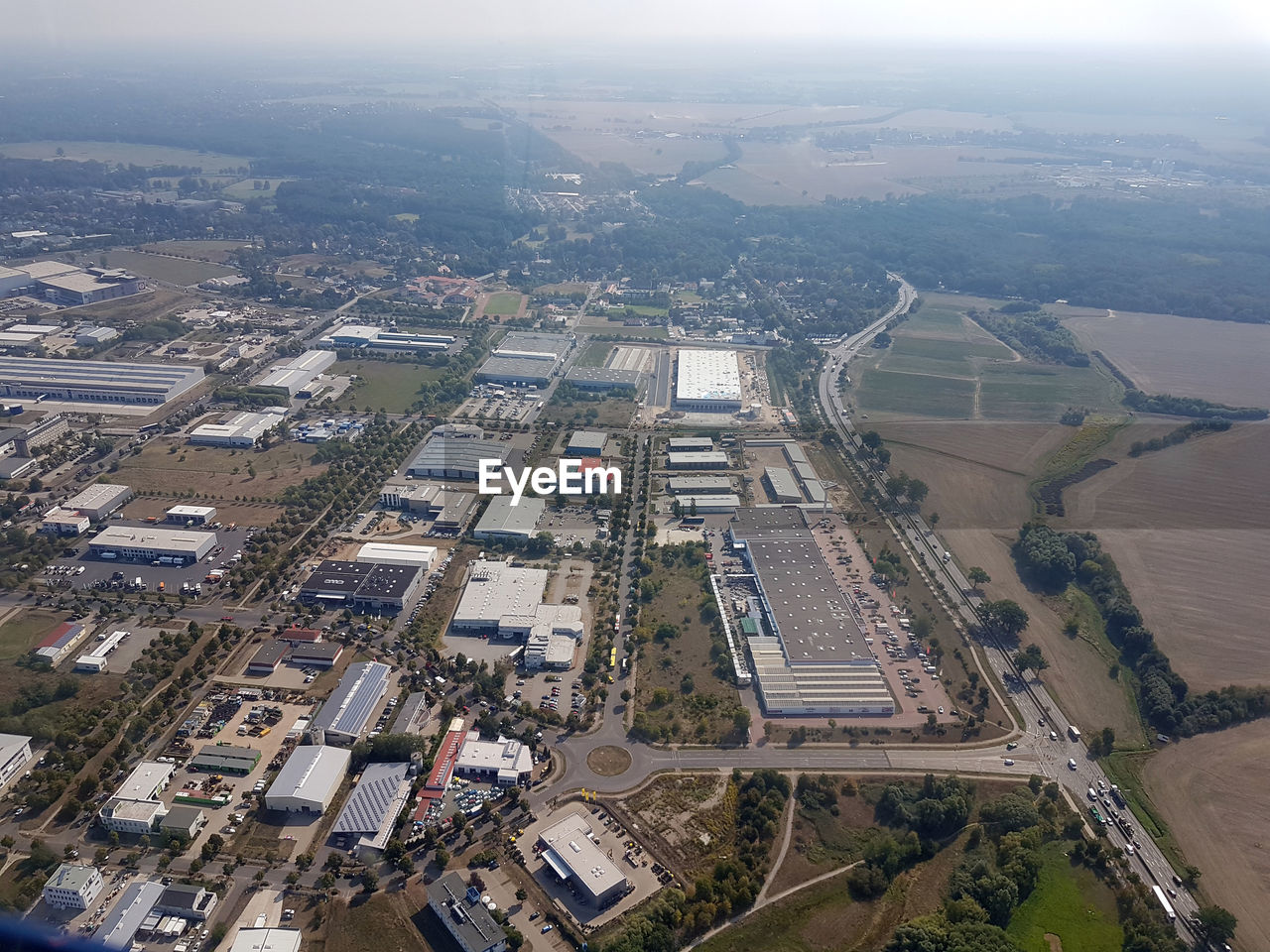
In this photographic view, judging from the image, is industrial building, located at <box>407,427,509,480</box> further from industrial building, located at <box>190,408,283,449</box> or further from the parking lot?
the parking lot

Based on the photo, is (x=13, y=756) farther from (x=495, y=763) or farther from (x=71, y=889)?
(x=495, y=763)

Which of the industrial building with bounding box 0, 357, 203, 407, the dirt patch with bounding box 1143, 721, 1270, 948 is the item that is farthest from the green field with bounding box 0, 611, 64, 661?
the dirt patch with bounding box 1143, 721, 1270, 948

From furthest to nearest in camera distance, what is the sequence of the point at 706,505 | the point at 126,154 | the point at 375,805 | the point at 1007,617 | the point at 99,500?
the point at 126,154, the point at 706,505, the point at 99,500, the point at 1007,617, the point at 375,805

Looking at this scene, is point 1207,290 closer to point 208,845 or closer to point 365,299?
point 365,299

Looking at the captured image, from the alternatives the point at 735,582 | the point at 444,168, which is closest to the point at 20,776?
the point at 735,582

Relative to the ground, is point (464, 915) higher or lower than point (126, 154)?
lower


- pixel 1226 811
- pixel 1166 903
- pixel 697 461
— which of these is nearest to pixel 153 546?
pixel 697 461
